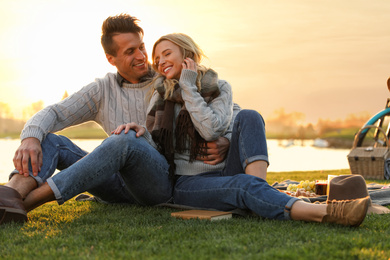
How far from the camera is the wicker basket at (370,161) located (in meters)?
6.66

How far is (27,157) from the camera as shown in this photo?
272 centimetres

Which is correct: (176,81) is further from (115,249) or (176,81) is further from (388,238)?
(388,238)

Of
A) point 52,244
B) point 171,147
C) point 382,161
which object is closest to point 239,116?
point 171,147

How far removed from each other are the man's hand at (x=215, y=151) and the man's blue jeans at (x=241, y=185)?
0.07 meters

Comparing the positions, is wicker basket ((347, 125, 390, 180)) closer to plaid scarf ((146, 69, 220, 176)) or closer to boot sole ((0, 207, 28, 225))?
plaid scarf ((146, 69, 220, 176))

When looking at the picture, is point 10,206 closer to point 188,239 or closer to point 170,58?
point 188,239

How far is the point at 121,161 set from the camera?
2539 mm

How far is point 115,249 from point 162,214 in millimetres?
827

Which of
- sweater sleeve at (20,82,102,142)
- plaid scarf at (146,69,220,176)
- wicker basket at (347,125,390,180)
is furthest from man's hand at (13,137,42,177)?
wicker basket at (347,125,390,180)

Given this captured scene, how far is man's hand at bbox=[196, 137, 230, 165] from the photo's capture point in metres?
2.84

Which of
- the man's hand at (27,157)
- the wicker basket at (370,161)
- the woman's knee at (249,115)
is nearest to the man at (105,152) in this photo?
the man's hand at (27,157)

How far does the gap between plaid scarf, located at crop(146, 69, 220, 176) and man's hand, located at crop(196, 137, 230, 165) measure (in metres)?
0.04

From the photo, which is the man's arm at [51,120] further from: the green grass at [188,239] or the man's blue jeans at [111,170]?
the green grass at [188,239]

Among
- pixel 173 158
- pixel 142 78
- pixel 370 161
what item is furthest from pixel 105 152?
pixel 370 161
